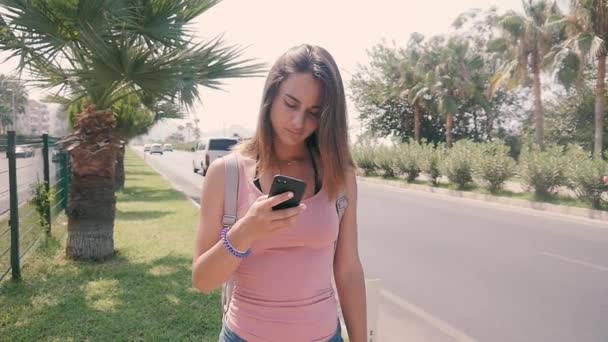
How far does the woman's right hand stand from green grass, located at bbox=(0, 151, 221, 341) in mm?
2643

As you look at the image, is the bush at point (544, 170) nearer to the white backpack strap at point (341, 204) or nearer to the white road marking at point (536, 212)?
the white road marking at point (536, 212)

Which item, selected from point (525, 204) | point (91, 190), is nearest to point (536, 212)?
point (525, 204)

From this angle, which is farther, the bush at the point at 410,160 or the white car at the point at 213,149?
the white car at the point at 213,149

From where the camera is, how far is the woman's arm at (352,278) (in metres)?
1.56

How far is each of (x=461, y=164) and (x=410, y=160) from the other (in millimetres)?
3980

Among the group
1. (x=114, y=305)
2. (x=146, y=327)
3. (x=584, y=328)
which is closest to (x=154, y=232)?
(x=114, y=305)

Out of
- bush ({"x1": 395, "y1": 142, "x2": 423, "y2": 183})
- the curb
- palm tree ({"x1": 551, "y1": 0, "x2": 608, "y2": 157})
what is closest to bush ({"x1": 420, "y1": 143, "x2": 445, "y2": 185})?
bush ({"x1": 395, "y1": 142, "x2": 423, "y2": 183})

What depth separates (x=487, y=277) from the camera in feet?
18.2

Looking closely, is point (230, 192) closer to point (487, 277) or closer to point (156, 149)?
point (487, 277)

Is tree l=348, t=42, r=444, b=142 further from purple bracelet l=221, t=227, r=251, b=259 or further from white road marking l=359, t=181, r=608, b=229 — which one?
purple bracelet l=221, t=227, r=251, b=259

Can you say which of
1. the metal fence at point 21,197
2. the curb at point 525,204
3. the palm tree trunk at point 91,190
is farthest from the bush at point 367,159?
the palm tree trunk at point 91,190

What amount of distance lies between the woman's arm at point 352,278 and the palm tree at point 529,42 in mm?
21176

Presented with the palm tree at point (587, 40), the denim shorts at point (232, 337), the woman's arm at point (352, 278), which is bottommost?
the denim shorts at point (232, 337)

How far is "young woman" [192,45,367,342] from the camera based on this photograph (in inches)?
53.1
